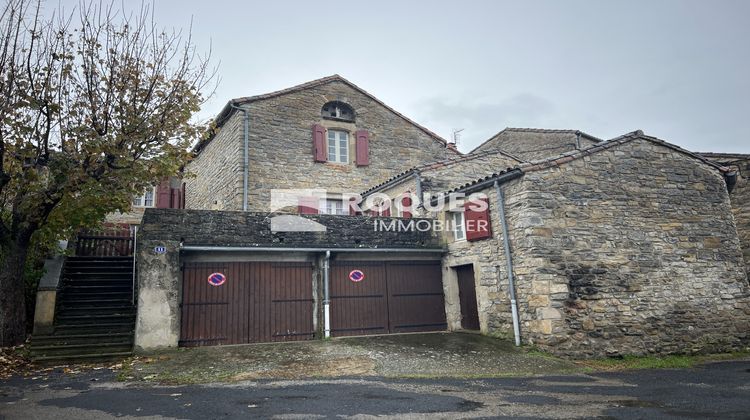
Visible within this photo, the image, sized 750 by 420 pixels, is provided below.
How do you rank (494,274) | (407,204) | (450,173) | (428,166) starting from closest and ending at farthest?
(494,274) < (428,166) < (407,204) < (450,173)

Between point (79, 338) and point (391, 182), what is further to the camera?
point (391, 182)

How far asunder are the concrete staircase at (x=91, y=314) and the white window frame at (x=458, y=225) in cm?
731

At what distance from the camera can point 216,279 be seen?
9.81 m

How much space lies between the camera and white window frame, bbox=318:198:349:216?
15344 mm

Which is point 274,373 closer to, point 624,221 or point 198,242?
point 198,242

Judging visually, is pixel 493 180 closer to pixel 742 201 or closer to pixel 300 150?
pixel 300 150

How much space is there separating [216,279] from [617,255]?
830 centimetres

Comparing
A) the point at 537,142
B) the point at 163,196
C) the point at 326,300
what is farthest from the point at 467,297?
the point at 163,196

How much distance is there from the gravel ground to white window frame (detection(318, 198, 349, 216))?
242 inches

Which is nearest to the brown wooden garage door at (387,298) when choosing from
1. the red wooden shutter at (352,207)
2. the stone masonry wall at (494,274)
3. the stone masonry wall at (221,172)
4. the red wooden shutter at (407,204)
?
the stone masonry wall at (494,274)

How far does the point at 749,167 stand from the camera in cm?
1294

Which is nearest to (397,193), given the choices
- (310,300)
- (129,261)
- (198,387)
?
(310,300)

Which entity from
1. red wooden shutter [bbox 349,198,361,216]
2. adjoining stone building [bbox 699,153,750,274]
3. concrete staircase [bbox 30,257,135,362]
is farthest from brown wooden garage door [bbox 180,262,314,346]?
adjoining stone building [bbox 699,153,750,274]

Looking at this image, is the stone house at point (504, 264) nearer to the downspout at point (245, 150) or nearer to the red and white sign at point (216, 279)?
the red and white sign at point (216, 279)
